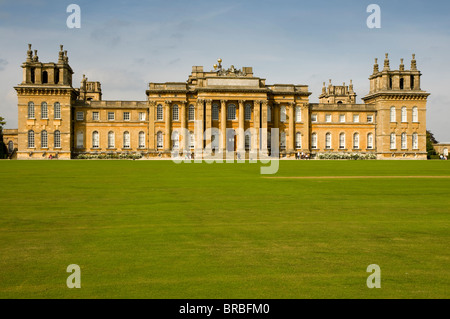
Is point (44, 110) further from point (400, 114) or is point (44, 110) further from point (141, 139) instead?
point (400, 114)

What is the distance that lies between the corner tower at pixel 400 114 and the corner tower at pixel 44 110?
46.5m

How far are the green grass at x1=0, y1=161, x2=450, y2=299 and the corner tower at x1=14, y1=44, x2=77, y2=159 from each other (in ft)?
173

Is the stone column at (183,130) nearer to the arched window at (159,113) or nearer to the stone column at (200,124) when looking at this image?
the stone column at (200,124)

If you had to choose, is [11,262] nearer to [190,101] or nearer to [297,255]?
[297,255]

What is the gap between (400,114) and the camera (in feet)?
231

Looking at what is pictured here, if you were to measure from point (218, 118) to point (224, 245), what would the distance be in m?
58.6

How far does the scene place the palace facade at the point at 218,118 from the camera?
64312mm

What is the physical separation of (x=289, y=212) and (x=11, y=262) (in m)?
6.75

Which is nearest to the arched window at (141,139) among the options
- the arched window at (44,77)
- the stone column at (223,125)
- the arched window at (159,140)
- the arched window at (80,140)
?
the arched window at (159,140)

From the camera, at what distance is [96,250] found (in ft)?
25.9

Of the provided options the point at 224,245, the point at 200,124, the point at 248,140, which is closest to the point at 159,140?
the point at 200,124

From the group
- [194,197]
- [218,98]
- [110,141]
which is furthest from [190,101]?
[194,197]

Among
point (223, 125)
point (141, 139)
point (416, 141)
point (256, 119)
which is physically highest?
point (256, 119)
